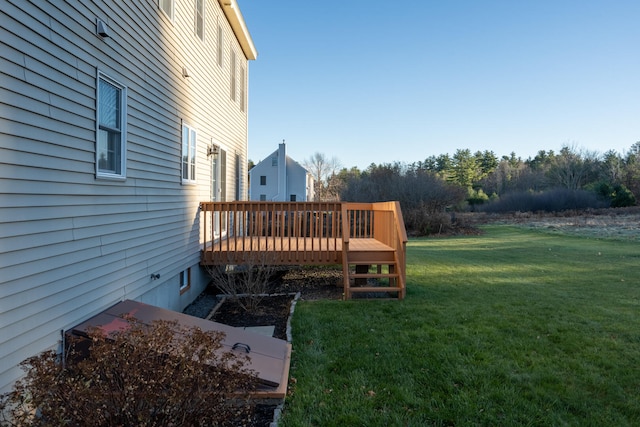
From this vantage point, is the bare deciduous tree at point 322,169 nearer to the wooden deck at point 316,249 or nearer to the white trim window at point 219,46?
the white trim window at point 219,46

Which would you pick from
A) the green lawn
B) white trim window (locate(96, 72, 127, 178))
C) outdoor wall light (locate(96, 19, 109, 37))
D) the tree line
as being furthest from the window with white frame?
the tree line

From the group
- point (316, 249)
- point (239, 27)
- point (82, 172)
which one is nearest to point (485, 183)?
point (239, 27)

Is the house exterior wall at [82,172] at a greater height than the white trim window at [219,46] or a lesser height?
lesser

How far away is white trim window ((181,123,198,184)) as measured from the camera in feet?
22.4

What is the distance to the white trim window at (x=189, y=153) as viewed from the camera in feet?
22.4

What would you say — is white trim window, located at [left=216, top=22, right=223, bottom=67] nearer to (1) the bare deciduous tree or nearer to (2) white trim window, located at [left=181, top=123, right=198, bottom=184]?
(2) white trim window, located at [left=181, top=123, right=198, bottom=184]

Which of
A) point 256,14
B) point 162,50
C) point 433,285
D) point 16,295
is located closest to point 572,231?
point 433,285

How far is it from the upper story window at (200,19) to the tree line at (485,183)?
63.4 ft

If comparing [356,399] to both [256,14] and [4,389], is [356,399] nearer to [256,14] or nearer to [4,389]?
[4,389]

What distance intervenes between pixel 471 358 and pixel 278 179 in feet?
111

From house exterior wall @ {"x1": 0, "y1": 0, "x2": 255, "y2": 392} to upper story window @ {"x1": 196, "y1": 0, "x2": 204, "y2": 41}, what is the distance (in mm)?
643

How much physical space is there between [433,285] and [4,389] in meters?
6.93

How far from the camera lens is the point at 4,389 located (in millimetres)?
2588

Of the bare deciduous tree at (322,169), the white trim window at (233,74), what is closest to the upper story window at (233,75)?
the white trim window at (233,74)
